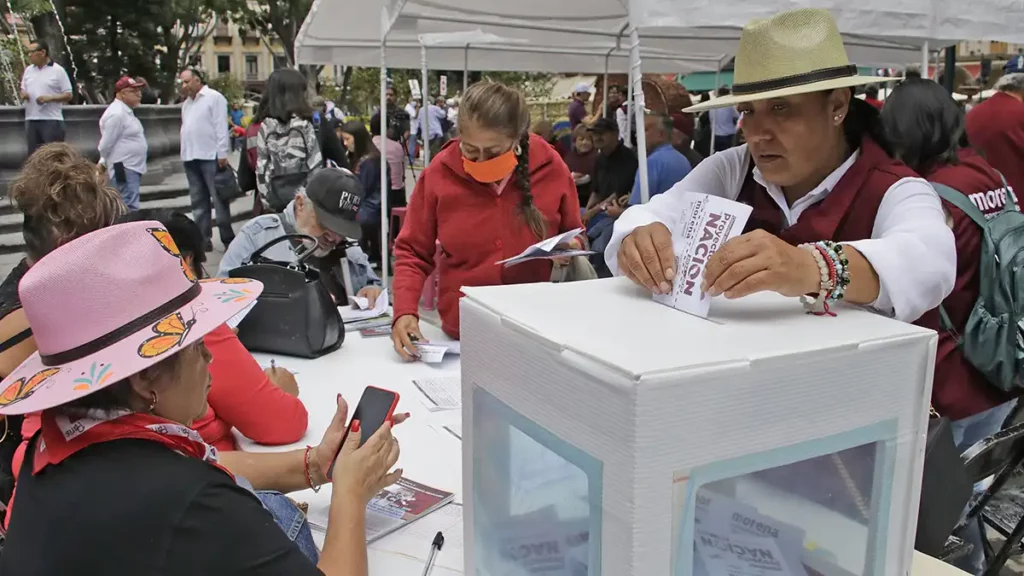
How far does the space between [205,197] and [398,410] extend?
18.9 ft

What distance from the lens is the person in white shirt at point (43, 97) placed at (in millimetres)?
7793

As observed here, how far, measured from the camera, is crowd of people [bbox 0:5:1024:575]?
3.23 ft

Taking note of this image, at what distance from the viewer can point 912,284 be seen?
1032 millimetres

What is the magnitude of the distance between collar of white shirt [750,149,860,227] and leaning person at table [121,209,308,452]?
1.09 metres

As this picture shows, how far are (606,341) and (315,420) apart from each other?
4.16ft

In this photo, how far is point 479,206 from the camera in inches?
94.2

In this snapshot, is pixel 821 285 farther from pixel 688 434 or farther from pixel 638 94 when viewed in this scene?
pixel 638 94

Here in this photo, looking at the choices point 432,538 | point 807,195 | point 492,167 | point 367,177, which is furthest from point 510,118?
point 367,177

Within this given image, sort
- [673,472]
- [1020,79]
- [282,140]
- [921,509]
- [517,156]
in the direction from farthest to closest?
[282,140] < [1020,79] < [517,156] < [921,509] < [673,472]

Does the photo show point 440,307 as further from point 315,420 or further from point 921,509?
point 921,509

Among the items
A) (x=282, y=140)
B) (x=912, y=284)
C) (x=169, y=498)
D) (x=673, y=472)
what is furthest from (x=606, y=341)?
(x=282, y=140)

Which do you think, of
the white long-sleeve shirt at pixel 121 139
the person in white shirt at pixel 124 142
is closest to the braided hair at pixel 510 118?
the person in white shirt at pixel 124 142

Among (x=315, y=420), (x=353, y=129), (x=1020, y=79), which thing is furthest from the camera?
(x=353, y=129)

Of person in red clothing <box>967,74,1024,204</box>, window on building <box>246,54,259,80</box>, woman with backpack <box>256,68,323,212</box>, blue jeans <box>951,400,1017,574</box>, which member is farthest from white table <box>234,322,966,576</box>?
window on building <box>246,54,259,80</box>
